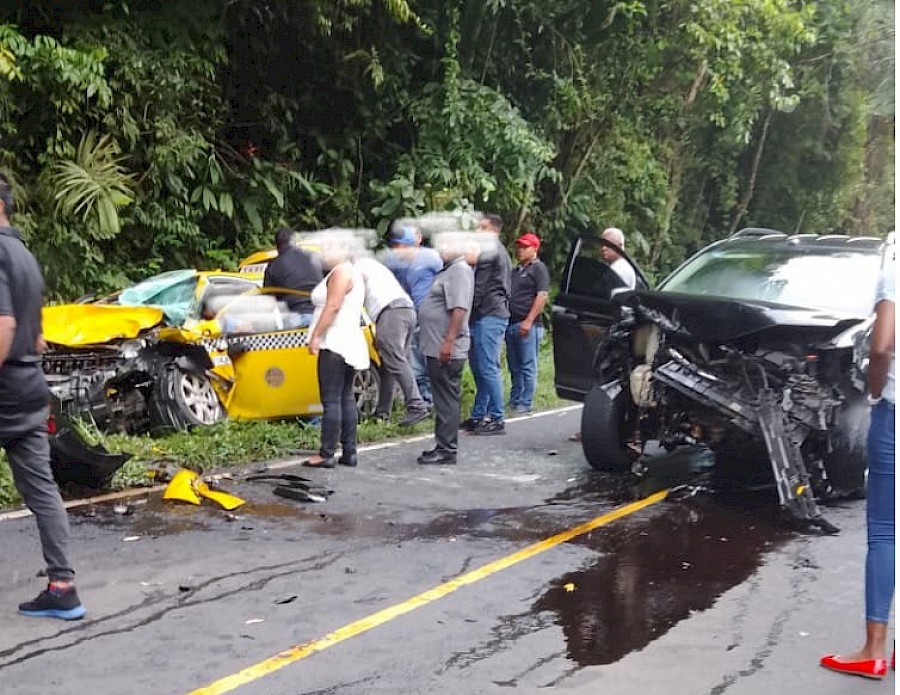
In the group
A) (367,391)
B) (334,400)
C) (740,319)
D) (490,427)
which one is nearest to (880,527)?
(740,319)

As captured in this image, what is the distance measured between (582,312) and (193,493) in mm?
3582

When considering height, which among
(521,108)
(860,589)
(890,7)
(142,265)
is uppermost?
(890,7)

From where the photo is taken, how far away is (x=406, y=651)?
4574 millimetres

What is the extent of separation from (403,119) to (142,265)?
4898mm

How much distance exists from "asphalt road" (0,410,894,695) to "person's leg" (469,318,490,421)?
2561mm

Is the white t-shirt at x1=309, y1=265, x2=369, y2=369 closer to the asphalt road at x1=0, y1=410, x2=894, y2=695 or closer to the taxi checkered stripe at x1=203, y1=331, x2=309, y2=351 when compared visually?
the asphalt road at x1=0, y1=410, x2=894, y2=695

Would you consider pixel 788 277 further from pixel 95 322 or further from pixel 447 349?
pixel 95 322

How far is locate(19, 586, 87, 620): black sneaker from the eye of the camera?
4855mm

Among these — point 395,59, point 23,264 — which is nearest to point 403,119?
point 395,59

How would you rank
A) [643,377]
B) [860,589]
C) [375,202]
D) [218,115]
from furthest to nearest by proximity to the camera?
[375,202] < [218,115] < [643,377] < [860,589]

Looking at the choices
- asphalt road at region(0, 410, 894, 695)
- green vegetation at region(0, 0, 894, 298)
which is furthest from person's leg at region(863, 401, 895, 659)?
green vegetation at region(0, 0, 894, 298)

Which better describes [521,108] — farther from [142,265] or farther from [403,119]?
[142,265]

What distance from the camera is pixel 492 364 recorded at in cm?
1038

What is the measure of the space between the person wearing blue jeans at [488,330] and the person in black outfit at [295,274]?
1503 millimetres
